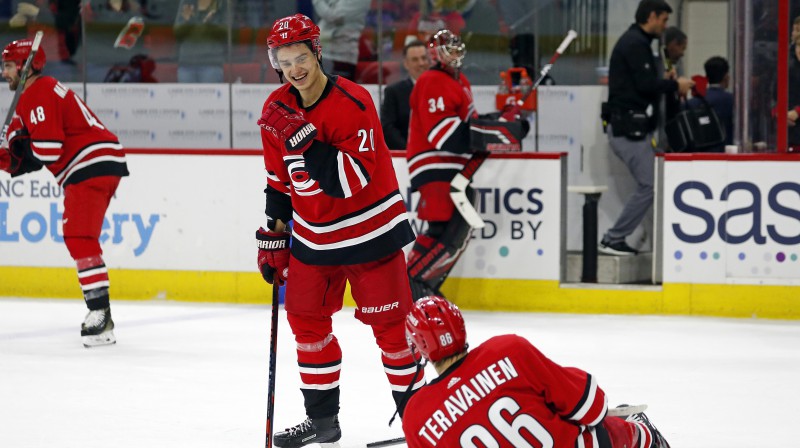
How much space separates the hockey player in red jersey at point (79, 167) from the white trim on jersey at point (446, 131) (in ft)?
4.72

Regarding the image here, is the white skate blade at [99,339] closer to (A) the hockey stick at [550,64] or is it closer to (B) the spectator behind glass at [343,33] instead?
(A) the hockey stick at [550,64]

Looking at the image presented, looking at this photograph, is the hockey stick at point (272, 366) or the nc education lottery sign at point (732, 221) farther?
the nc education lottery sign at point (732, 221)

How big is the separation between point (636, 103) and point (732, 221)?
2.94 feet

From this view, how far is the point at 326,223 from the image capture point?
11.4 feet

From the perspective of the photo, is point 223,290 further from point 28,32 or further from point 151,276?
point 28,32

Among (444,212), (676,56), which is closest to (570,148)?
(676,56)

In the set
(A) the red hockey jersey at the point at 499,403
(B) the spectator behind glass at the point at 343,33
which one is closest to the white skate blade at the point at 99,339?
(B) the spectator behind glass at the point at 343,33

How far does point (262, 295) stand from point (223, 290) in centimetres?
22

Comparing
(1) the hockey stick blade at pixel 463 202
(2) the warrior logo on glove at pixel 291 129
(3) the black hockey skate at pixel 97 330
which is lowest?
(3) the black hockey skate at pixel 97 330

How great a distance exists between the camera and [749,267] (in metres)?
5.82

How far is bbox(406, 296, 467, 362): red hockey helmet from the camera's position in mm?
2578

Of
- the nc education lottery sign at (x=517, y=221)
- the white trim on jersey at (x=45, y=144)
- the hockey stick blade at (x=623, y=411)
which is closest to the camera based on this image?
the hockey stick blade at (x=623, y=411)

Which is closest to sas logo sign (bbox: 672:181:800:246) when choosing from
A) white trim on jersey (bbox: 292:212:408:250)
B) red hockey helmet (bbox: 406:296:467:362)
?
white trim on jersey (bbox: 292:212:408:250)

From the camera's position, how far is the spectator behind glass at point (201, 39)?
292 inches
